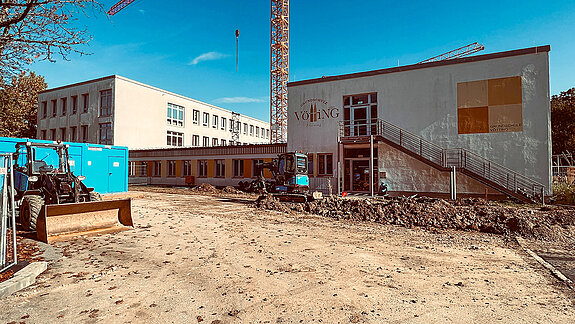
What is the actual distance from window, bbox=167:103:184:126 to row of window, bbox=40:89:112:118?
6728 millimetres

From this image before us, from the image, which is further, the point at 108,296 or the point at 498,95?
the point at 498,95

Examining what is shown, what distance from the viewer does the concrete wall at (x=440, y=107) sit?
17.4m

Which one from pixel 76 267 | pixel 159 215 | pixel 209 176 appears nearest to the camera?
pixel 76 267

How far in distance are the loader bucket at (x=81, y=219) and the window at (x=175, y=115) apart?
3225cm

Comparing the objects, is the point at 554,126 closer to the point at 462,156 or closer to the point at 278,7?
the point at 462,156

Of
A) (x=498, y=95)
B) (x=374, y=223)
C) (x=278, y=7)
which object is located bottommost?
(x=374, y=223)

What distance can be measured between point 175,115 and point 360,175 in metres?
26.7

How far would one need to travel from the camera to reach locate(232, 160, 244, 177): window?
91.6 feet

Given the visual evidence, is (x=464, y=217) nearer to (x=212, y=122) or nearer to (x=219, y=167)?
(x=219, y=167)

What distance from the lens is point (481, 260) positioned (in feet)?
20.8

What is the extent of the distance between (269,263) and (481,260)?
13.8 ft

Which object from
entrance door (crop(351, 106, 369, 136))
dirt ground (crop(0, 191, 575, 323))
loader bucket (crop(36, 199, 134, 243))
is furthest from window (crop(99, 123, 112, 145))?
→ dirt ground (crop(0, 191, 575, 323))

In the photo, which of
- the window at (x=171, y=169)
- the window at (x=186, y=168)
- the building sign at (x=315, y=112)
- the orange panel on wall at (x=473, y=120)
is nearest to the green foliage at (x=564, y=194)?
the orange panel on wall at (x=473, y=120)

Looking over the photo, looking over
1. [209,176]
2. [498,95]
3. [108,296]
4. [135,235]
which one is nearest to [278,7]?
[209,176]
